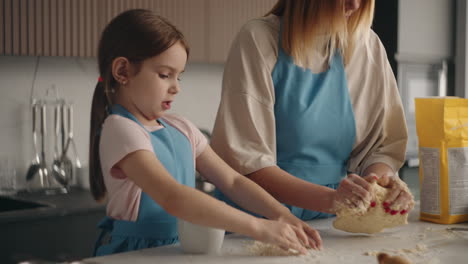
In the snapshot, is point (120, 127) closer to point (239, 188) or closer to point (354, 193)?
point (239, 188)

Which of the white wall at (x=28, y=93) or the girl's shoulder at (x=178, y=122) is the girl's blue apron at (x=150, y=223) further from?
the white wall at (x=28, y=93)

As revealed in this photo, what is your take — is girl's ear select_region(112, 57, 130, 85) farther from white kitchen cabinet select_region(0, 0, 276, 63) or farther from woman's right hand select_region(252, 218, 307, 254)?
white kitchen cabinet select_region(0, 0, 276, 63)

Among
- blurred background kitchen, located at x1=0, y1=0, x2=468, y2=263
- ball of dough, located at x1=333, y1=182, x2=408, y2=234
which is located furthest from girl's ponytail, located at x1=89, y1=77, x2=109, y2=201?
blurred background kitchen, located at x1=0, y1=0, x2=468, y2=263

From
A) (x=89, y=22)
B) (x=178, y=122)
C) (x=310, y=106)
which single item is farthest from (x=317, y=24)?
(x=89, y=22)

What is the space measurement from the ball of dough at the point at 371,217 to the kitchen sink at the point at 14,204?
1.25 metres

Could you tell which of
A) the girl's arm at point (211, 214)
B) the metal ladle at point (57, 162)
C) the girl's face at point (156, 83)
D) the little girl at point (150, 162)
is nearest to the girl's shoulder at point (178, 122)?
the little girl at point (150, 162)

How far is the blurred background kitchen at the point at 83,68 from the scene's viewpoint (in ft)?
6.82

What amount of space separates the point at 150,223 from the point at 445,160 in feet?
2.14

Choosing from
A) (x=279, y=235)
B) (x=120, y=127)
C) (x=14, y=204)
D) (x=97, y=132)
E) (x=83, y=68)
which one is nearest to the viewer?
(x=279, y=235)

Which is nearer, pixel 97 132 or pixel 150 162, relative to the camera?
pixel 150 162

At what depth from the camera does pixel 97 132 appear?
1.29m

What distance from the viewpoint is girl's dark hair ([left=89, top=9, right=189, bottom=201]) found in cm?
121

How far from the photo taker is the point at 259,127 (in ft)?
4.55

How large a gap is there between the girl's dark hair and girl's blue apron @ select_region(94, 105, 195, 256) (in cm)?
6
